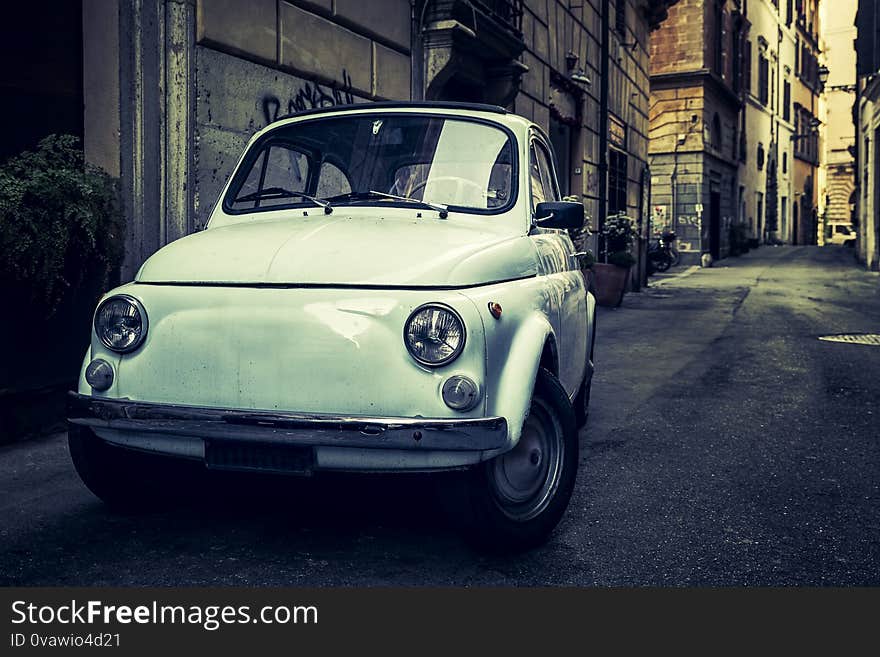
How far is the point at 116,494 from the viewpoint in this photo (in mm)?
3934

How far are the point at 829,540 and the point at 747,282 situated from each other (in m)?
21.3

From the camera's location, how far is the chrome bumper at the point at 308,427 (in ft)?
10.3

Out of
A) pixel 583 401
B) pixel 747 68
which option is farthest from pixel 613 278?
pixel 747 68

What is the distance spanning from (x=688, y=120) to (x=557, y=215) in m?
33.1

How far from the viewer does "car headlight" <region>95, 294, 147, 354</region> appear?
3.47m

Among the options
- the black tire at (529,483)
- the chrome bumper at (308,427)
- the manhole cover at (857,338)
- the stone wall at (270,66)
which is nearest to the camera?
the chrome bumper at (308,427)

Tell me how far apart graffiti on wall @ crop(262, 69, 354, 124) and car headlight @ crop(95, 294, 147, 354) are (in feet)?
16.7

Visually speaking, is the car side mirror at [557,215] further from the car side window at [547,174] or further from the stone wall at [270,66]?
the stone wall at [270,66]

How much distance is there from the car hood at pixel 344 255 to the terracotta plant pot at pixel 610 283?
12418mm

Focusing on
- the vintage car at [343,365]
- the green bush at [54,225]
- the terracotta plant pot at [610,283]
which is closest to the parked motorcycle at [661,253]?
the terracotta plant pot at [610,283]

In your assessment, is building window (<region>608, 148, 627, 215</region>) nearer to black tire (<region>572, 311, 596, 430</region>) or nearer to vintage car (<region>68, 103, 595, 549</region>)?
black tire (<region>572, 311, 596, 430</region>)

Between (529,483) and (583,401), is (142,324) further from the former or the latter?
(583,401)

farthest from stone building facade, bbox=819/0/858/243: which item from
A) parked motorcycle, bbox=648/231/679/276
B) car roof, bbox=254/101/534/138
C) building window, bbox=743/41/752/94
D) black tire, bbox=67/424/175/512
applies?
black tire, bbox=67/424/175/512

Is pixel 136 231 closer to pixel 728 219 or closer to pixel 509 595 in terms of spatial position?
pixel 509 595
